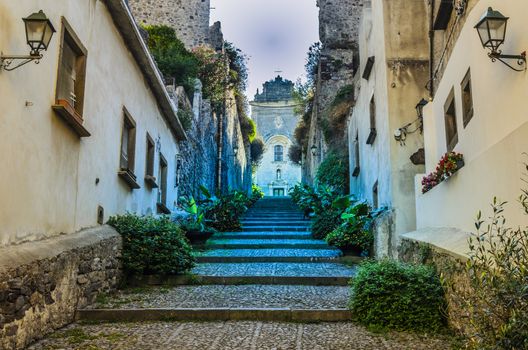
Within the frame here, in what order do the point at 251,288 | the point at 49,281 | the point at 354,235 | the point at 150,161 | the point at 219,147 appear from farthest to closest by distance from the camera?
1. the point at 219,147
2. the point at 150,161
3. the point at 354,235
4. the point at 251,288
5. the point at 49,281

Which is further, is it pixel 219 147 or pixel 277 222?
pixel 219 147

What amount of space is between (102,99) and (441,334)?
17.8ft

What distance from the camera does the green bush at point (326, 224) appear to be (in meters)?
12.0

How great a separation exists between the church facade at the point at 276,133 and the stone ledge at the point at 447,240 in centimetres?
4311

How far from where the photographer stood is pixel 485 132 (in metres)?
5.30

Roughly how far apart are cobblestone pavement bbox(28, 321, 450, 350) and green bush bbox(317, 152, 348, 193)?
11.6 m

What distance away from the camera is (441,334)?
502cm

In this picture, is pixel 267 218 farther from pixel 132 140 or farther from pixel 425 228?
pixel 425 228

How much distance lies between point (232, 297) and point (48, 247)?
8.40 feet

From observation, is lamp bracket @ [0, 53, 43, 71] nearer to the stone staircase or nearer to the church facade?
the stone staircase

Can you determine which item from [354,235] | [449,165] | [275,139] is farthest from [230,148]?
[275,139]

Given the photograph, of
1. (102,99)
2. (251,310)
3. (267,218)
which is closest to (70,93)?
(102,99)

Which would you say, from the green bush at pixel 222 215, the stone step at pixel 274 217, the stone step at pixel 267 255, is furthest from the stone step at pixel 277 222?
the stone step at pixel 267 255

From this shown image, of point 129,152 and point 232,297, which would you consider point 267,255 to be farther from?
point 129,152
